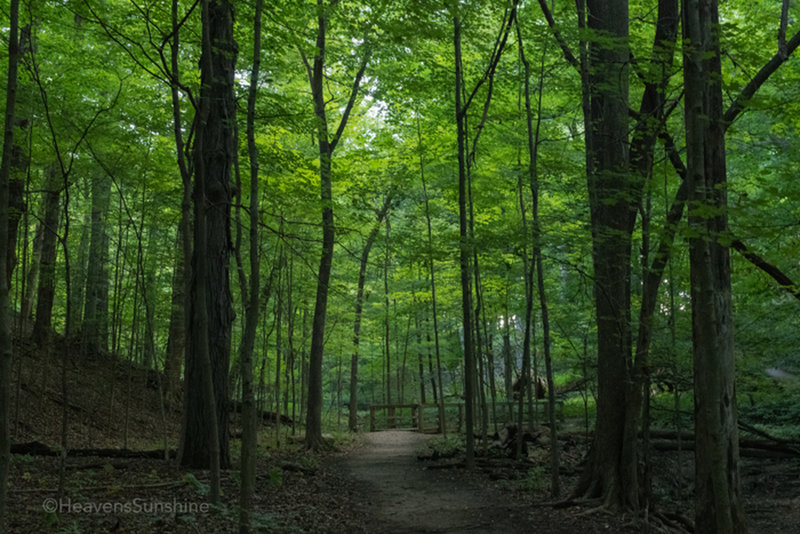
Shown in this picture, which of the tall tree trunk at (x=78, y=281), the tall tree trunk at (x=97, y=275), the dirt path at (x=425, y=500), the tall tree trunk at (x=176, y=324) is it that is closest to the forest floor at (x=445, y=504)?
the dirt path at (x=425, y=500)

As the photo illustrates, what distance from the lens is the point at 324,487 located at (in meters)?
8.07

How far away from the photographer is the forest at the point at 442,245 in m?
4.71

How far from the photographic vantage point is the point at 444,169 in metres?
14.2

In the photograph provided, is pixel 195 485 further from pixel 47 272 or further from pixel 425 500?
pixel 47 272

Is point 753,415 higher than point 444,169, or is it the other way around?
point 444,169

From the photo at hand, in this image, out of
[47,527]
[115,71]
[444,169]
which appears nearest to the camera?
[47,527]

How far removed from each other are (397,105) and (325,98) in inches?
120

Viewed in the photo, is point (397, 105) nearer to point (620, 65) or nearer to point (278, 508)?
point (620, 65)

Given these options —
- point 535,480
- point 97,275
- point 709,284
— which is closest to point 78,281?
point 97,275

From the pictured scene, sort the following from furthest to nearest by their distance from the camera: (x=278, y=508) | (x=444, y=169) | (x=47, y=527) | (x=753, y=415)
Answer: (x=444, y=169) < (x=753, y=415) < (x=278, y=508) < (x=47, y=527)

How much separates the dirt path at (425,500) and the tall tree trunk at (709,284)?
2121 millimetres

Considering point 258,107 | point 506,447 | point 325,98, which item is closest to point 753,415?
point 506,447

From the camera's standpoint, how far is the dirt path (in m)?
6.20

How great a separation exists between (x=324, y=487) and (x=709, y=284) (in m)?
6.07
